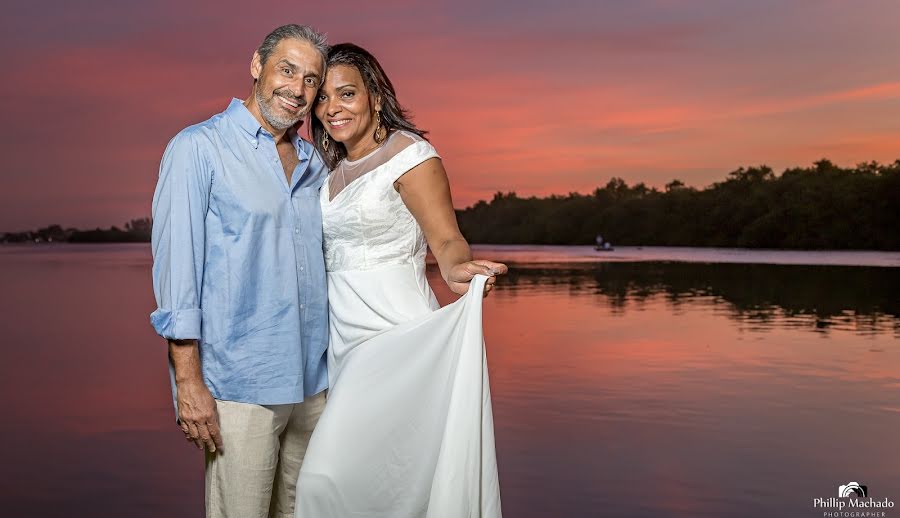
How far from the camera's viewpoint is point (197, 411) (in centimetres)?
298

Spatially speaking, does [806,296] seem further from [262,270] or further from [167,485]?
[262,270]

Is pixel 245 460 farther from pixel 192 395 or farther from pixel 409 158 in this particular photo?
pixel 409 158

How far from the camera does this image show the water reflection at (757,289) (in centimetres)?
1423

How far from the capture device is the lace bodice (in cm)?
330

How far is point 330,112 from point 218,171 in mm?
548

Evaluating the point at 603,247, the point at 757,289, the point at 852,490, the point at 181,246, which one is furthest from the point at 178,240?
the point at 603,247

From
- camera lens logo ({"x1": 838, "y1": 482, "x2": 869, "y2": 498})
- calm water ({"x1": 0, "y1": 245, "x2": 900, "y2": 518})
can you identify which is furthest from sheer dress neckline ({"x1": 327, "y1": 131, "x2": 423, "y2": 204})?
camera lens logo ({"x1": 838, "y1": 482, "x2": 869, "y2": 498})

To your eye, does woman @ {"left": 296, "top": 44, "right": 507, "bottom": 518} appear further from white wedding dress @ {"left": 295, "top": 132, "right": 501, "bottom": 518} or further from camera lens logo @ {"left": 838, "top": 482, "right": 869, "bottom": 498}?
camera lens logo @ {"left": 838, "top": 482, "right": 869, "bottom": 498}

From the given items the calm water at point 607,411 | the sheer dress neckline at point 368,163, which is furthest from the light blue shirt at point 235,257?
the calm water at point 607,411

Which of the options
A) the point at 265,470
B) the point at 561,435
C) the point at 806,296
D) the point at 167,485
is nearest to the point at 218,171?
the point at 265,470

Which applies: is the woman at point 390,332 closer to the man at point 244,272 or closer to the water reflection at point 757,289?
the man at point 244,272

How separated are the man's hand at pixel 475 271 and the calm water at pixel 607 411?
2.60m

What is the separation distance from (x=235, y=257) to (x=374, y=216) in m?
0.52

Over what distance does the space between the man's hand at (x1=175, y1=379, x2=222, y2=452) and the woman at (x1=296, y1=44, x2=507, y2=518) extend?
0.32m
